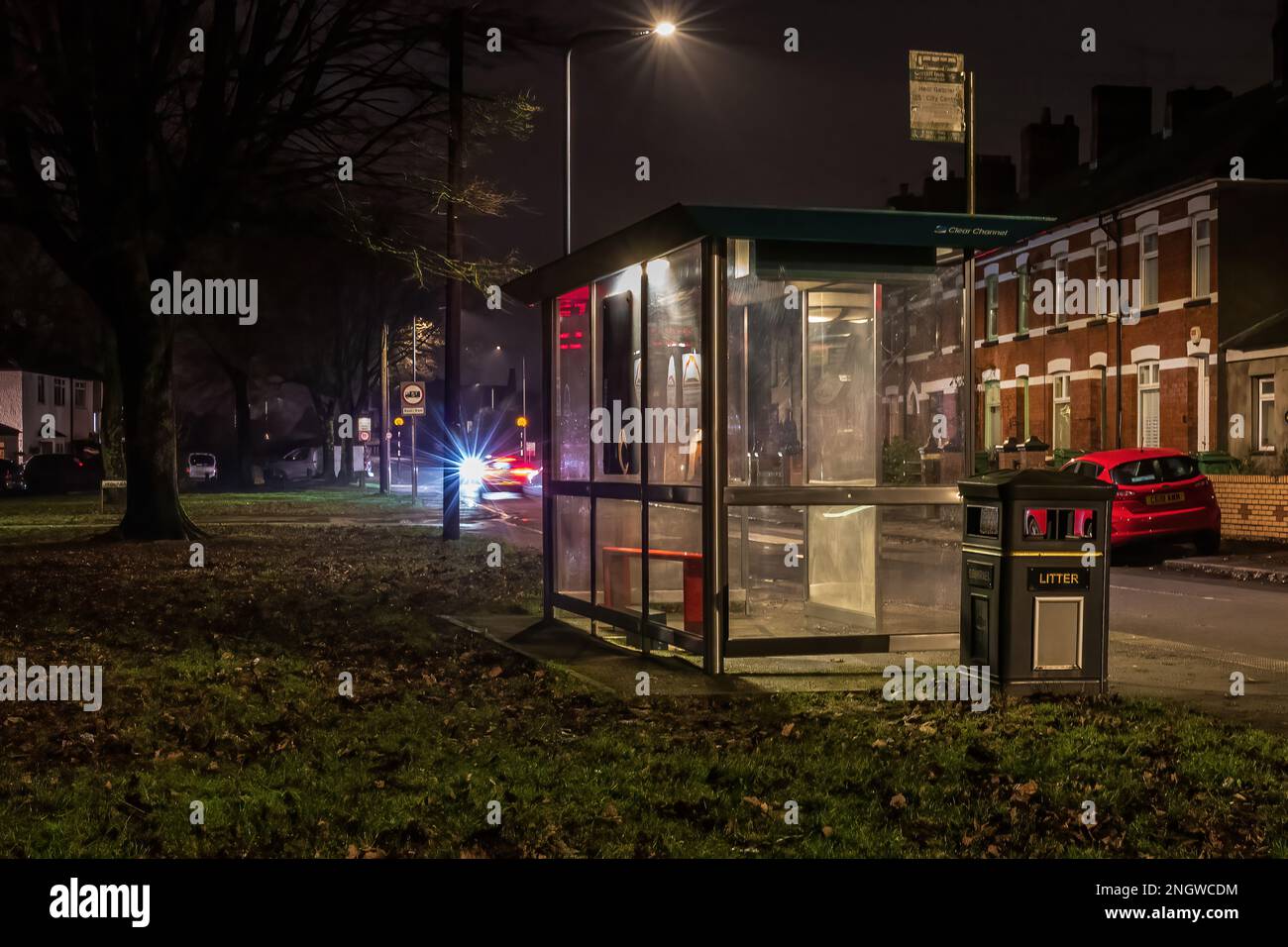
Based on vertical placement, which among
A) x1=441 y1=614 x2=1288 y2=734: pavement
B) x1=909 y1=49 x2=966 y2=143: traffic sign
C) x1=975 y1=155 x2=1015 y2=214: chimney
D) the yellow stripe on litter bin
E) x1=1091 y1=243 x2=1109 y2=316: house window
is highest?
x1=975 y1=155 x2=1015 y2=214: chimney

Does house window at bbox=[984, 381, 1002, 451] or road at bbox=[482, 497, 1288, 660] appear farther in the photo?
house window at bbox=[984, 381, 1002, 451]

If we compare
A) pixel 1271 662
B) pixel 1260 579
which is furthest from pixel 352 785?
pixel 1260 579

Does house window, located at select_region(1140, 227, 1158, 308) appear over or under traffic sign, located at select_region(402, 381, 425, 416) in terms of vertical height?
over

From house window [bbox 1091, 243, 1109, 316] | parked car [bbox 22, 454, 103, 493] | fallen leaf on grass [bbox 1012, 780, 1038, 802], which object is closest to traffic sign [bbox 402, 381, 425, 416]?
house window [bbox 1091, 243, 1109, 316]

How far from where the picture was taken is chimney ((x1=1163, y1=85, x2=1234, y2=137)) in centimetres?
3925

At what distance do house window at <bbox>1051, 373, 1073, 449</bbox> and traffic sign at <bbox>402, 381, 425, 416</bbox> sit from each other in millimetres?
18043

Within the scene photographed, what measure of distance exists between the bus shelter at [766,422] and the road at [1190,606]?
0.43 meters

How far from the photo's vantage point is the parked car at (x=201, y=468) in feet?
250

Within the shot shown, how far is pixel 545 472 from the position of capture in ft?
43.0

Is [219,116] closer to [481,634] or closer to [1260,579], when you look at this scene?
[481,634]

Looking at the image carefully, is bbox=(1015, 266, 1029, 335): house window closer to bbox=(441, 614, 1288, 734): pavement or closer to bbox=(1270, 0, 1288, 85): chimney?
bbox=(1270, 0, 1288, 85): chimney

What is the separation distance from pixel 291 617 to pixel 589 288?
13.7 feet

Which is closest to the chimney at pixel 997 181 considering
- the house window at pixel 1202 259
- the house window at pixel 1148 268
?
the house window at pixel 1148 268

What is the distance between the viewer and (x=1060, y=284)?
3944 cm
